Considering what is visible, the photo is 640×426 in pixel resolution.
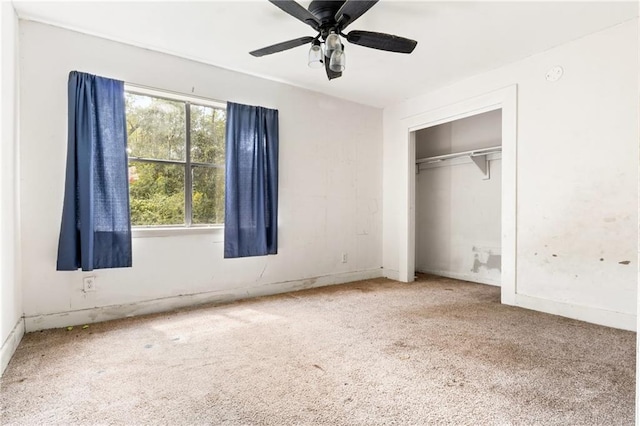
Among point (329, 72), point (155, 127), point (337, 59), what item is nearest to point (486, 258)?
point (329, 72)

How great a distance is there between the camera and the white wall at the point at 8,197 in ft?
6.88

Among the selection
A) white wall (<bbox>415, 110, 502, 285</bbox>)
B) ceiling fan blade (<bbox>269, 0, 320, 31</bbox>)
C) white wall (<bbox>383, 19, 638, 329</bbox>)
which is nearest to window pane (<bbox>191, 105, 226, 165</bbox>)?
ceiling fan blade (<bbox>269, 0, 320, 31</bbox>)

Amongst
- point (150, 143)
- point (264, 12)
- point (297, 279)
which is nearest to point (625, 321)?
point (297, 279)

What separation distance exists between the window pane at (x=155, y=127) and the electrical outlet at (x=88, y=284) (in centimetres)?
116

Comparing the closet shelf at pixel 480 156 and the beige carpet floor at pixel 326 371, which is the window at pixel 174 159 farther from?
the closet shelf at pixel 480 156

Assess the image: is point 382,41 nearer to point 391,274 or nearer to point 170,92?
point 170,92

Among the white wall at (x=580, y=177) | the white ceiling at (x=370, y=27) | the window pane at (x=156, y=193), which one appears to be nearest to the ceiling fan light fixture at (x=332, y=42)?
the white ceiling at (x=370, y=27)

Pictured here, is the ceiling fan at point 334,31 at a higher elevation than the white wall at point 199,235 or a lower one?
higher

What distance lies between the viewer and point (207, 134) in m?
3.62

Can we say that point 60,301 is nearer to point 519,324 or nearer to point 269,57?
point 269,57

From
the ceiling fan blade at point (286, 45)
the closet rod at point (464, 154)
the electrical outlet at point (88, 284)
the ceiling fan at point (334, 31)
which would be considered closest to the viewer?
the ceiling fan at point (334, 31)

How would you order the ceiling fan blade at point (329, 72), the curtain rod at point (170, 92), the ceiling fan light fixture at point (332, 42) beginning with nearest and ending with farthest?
the ceiling fan light fixture at point (332, 42) < the ceiling fan blade at point (329, 72) < the curtain rod at point (170, 92)

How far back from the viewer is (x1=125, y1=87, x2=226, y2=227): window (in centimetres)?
322

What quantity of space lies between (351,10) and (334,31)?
273 millimetres
